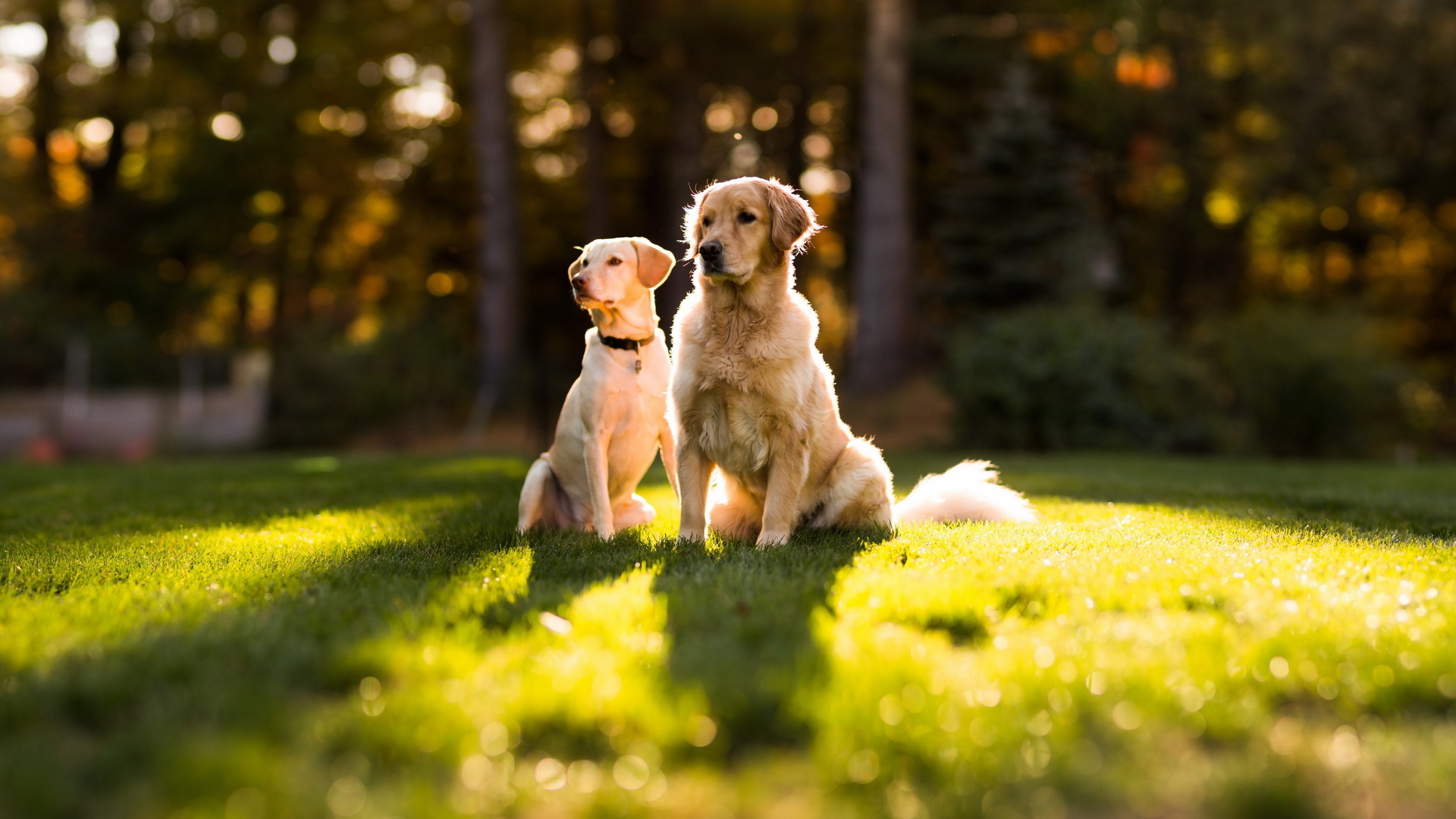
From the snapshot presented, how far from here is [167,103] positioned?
2409cm

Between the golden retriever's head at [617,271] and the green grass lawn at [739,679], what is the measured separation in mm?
1222

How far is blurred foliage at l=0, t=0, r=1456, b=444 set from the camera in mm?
19953

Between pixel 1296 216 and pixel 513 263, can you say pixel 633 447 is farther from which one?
pixel 1296 216

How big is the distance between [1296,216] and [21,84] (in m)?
32.4

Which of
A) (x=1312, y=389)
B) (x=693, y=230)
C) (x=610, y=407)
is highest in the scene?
(x=693, y=230)

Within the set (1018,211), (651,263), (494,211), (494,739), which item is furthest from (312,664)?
(1018,211)

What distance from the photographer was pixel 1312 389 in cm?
1580

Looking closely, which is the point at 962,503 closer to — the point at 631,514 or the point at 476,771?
the point at 631,514

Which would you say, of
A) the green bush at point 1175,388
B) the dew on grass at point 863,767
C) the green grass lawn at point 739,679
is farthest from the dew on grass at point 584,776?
the green bush at point 1175,388

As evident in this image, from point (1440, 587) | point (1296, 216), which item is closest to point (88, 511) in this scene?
point (1440, 587)

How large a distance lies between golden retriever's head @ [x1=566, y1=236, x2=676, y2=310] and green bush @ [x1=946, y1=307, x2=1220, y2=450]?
9.91 m

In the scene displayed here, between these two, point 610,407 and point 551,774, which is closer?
point 551,774

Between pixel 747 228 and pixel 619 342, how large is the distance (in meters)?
1.02

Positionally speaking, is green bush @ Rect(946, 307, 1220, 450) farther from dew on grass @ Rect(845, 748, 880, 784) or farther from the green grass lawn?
dew on grass @ Rect(845, 748, 880, 784)
